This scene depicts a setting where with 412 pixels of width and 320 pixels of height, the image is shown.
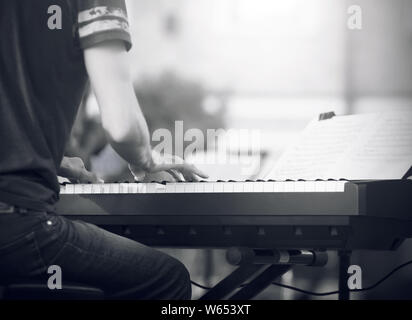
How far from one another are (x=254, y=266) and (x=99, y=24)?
726 mm

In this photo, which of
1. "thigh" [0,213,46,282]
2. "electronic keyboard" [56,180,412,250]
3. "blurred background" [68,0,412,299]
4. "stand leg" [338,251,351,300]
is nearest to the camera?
"thigh" [0,213,46,282]

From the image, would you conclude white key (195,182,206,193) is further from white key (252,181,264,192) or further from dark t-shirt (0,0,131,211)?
dark t-shirt (0,0,131,211)

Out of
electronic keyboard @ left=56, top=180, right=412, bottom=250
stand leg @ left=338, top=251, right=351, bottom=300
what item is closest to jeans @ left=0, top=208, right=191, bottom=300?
electronic keyboard @ left=56, top=180, right=412, bottom=250

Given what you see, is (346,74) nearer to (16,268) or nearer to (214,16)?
(214,16)

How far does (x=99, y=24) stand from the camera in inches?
64.0

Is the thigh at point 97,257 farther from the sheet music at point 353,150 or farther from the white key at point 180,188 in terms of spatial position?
the sheet music at point 353,150

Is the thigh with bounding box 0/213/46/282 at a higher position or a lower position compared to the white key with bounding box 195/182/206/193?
lower

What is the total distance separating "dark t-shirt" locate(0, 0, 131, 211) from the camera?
5.24 ft

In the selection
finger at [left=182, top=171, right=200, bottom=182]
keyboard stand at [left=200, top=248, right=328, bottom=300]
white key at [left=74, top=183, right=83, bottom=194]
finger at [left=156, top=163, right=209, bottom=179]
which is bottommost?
keyboard stand at [left=200, top=248, right=328, bottom=300]

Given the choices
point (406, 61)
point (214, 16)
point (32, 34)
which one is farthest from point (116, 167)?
point (32, 34)

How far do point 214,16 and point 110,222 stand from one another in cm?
96

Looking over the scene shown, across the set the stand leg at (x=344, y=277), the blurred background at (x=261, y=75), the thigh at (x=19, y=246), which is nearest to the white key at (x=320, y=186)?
the thigh at (x=19, y=246)

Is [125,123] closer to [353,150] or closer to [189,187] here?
[189,187]
